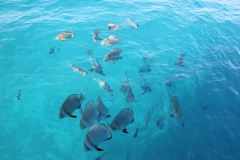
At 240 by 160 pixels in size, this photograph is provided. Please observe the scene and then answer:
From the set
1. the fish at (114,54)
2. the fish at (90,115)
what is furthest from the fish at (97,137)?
A: the fish at (114,54)

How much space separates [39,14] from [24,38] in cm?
338

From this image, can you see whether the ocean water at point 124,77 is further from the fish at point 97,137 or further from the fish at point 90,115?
the fish at point 97,137

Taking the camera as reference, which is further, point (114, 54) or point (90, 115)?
point (114, 54)

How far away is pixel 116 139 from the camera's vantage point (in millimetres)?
8227

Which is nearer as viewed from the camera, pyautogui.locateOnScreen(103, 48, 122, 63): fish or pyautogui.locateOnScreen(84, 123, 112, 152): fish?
pyautogui.locateOnScreen(84, 123, 112, 152): fish

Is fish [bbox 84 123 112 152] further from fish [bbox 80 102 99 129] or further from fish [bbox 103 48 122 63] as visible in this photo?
fish [bbox 103 48 122 63]

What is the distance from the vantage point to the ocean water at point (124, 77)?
8094mm

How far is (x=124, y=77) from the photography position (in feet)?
35.4

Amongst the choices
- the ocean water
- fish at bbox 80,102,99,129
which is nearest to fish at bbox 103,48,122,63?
the ocean water

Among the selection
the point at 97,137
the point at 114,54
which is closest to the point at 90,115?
the point at 97,137

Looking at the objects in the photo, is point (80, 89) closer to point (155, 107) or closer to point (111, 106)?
point (111, 106)

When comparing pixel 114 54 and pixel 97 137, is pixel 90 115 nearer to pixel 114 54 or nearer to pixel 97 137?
pixel 97 137

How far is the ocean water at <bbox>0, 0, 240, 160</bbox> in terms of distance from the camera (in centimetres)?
809

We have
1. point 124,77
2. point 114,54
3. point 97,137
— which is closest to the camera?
point 97,137
